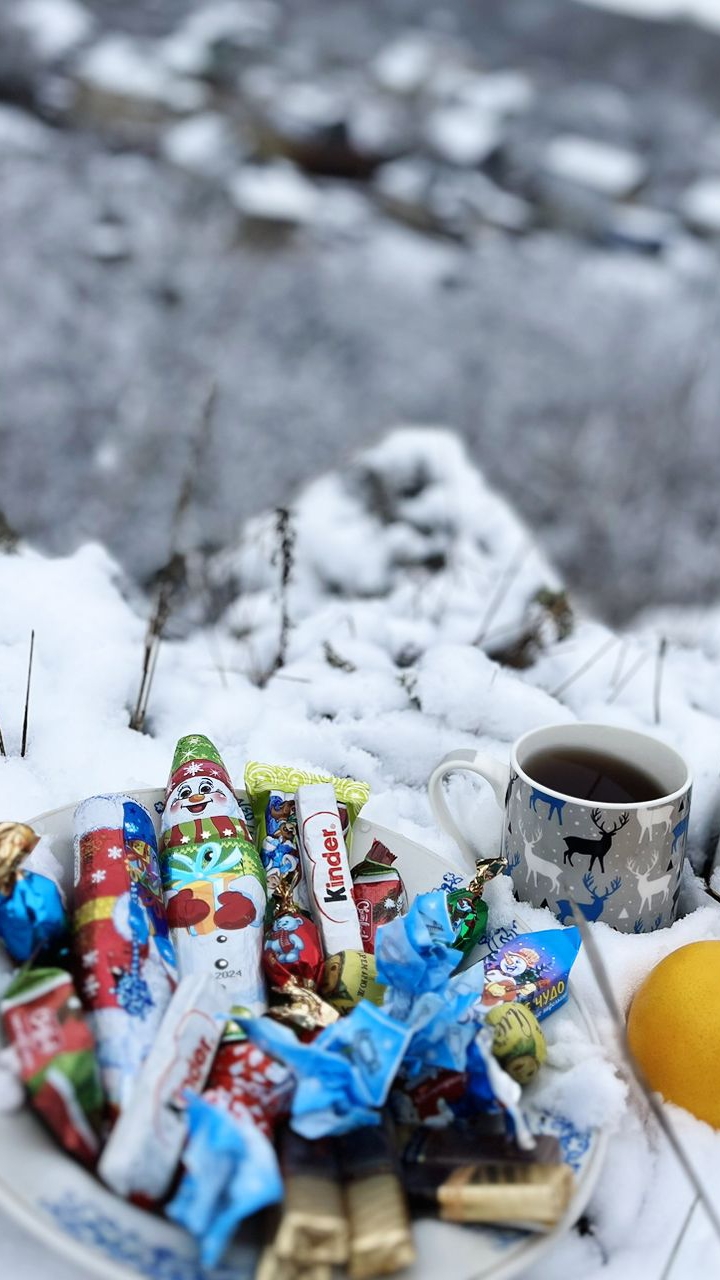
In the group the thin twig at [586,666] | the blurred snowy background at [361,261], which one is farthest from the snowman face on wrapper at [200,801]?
the blurred snowy background at [361,261]

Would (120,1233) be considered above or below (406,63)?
above

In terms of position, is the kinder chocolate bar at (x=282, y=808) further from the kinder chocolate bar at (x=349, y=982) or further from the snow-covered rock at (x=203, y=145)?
the snow-covered rock at (x=203, y=145)

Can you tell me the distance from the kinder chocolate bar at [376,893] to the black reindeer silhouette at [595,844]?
0.12 m

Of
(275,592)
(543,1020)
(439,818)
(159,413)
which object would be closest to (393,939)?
(543,1020)

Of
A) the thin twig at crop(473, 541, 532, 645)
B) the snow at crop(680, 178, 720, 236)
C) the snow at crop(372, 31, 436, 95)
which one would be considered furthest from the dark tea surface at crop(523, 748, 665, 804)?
the snow at crop(372, 31, 436, 95)

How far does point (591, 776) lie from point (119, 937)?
397mm

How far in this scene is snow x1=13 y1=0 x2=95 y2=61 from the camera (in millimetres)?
3383

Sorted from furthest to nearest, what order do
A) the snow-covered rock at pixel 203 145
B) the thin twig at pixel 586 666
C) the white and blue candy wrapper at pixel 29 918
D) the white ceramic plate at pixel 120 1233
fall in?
the snow-covered rock at pixel 203 145
the thin twig at pixel 586 666
the white and blue candy wrapper at pixel 29 918
the white ceramic plate at pixel 120 1233

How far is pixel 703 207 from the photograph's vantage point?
11.5ft

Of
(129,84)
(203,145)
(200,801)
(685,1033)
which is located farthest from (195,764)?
(129,84)

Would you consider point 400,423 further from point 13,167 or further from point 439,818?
point 439,818

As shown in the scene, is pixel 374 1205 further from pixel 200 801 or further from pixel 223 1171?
pixel 200 801

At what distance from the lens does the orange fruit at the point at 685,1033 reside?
614 mm

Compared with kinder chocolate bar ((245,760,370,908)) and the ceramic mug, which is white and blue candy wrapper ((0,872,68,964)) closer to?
kinder chocolate bar ((245,760,370,908))
